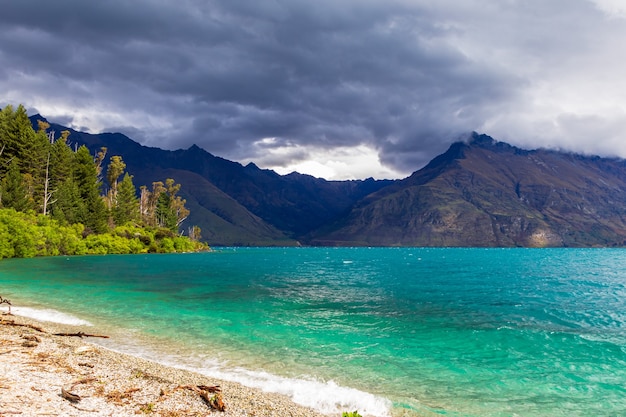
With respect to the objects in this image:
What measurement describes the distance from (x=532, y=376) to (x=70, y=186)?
151866mm

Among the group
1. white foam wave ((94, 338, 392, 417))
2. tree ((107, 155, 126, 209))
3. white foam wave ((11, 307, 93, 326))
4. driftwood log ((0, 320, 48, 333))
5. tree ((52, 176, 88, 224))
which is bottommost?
white foam wave ((11, 307, 93, 326))

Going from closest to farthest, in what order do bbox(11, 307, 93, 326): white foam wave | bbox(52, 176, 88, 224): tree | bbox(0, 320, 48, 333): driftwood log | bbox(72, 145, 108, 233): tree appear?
bbox(0, 320, 48, 333): driftwood log < bbox(11, 307, 93, 326): white foam wave < bbox(52, 176, 88, 224): tree < bbox(72, 145, 108, 233): tree

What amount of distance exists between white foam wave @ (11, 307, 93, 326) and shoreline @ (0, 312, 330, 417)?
997 cm

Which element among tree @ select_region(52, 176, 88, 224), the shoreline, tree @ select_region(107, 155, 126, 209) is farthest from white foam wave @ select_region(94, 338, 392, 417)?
tree @ select_region(107, 155, 126, 209)

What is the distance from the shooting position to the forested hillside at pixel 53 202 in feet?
344

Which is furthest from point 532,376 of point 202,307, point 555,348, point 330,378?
point 202,307

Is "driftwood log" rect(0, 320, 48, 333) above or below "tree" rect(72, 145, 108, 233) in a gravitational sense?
below

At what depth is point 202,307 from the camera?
37906 mm

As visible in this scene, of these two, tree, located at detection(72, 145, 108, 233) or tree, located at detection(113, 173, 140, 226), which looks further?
tree, located at detection(113, 173, 140, 226)

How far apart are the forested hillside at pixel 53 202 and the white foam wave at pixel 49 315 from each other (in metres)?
77.0

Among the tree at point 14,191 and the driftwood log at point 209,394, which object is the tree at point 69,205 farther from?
the driftwood log at point 209,394

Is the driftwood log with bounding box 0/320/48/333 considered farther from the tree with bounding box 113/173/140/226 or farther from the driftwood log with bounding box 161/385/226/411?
the tree with bounding box 113/173/140/226

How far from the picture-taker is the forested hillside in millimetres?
104938

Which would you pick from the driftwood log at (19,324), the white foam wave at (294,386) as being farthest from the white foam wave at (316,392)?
the driftwood log at (19,324)
